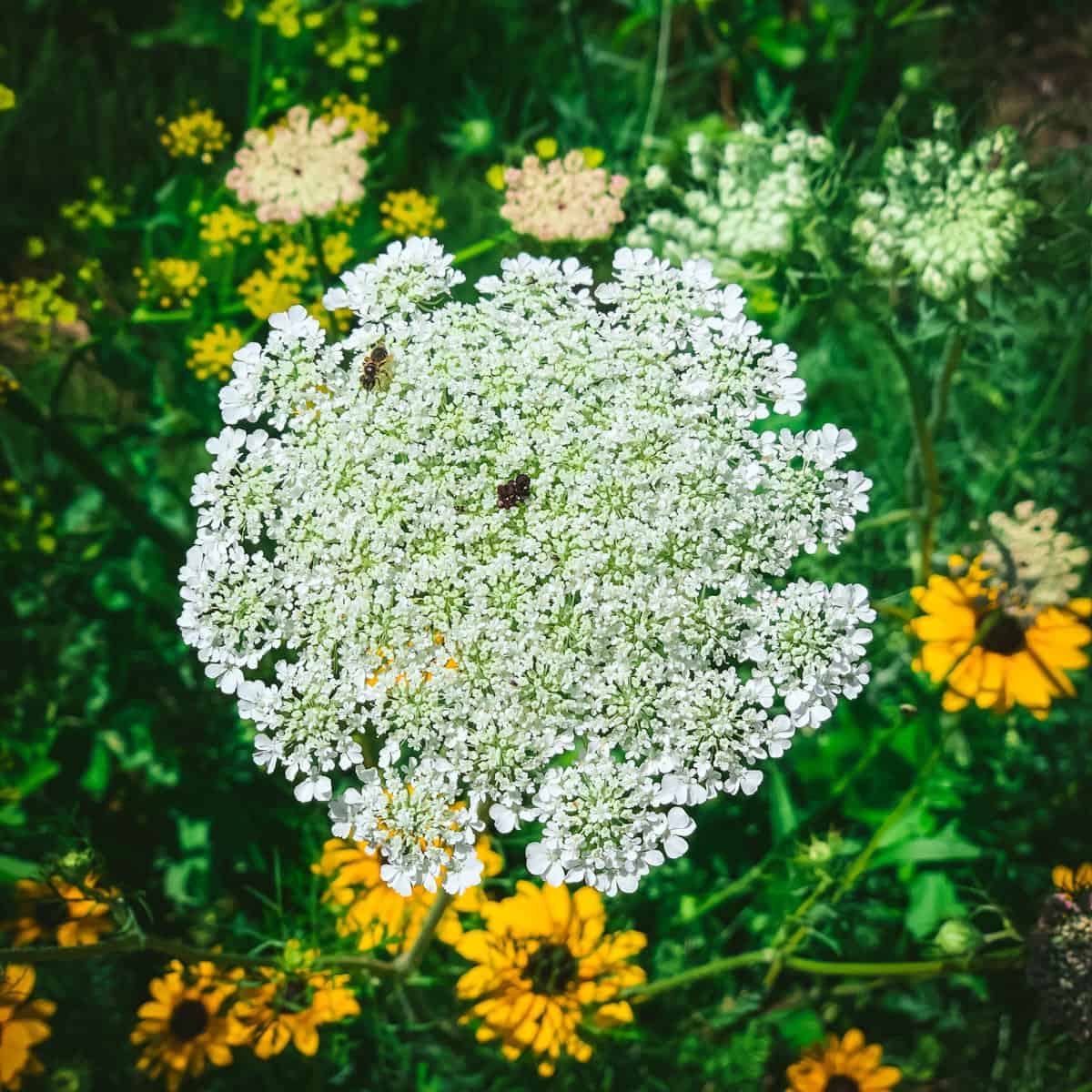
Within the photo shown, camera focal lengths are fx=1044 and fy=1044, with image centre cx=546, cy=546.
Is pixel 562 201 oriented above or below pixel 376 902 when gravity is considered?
above

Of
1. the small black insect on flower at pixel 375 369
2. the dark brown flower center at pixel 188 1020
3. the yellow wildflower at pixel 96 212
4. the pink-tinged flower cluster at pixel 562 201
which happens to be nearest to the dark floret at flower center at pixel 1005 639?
the pink-tinged flower cluster at pixel 562 201

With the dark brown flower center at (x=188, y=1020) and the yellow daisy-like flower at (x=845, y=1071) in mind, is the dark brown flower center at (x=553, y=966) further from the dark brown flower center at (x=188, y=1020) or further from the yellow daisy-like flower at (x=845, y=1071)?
the dark brown flower center at (x=188, y=1020)

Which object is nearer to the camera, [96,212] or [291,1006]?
[291,1006]

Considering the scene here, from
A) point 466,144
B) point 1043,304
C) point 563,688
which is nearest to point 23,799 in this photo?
point 563,688

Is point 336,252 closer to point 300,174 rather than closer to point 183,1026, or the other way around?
point 300,174

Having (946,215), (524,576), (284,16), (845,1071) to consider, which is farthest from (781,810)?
(284,16)

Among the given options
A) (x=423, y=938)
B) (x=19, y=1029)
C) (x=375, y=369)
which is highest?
(x=375, y=369)
